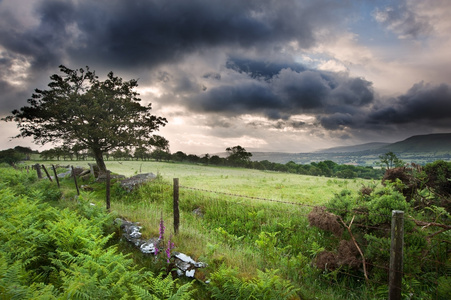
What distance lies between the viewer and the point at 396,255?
14.7 ft

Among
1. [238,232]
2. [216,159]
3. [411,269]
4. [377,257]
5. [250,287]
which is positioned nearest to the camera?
[250,287]

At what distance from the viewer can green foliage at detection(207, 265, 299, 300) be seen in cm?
443

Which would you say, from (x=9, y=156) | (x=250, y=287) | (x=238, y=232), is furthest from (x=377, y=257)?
(x=9, y=156)

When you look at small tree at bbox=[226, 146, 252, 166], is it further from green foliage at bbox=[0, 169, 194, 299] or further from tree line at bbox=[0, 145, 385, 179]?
green foliage at bbox=[0, 169, 194, 299]

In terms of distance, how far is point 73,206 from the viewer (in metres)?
11.4

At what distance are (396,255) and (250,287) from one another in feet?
9.33

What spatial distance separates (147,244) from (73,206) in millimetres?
6381

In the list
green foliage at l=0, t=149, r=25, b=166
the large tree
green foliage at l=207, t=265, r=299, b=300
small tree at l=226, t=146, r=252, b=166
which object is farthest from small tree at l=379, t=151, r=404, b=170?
small tree at l=226, t=146, r=252, b=166

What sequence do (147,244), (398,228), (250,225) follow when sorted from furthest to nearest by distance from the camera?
1. (250,225)
2. (147,244)
3. (398,228)

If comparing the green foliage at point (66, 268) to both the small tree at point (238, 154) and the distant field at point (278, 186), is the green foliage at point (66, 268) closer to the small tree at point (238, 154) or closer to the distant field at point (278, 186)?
the distant field at point (278, 186)

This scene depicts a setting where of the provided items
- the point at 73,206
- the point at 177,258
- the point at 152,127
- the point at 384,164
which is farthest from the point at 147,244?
the point at 152,127

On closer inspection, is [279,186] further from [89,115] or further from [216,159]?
[216,159]

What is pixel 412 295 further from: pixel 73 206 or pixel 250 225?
pixel 73 206

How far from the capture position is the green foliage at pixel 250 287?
4.43 metres
